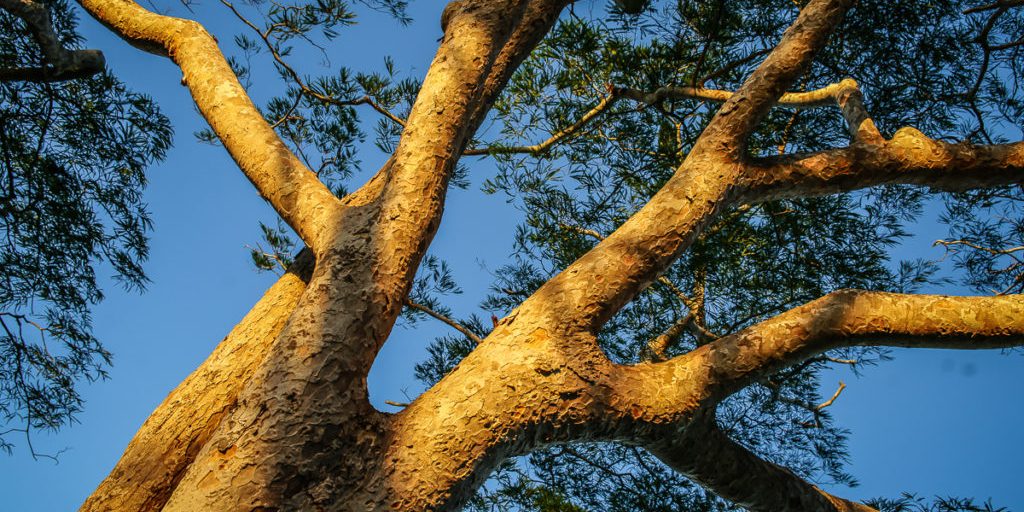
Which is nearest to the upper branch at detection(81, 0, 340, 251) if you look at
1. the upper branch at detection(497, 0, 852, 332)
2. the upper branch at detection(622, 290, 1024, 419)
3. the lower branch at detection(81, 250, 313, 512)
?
the lower branch at detection(81, 250, 313, 512)

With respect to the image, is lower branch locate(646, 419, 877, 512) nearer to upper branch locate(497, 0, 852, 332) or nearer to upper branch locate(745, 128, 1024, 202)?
upper branch locate(497, 0, 852, 332)

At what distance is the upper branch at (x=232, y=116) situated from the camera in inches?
48.3

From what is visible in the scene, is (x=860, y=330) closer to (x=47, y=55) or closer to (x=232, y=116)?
(x=232, y=116)

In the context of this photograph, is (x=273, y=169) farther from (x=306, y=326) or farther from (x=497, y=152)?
(x=497, y=152)

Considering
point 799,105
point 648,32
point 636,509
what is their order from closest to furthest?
1. point 799,105
2. point 636,509
3. point 648,32

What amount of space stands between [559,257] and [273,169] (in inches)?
51.1

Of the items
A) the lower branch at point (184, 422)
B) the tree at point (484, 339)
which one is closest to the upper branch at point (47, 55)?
the tree at point (484, 339)

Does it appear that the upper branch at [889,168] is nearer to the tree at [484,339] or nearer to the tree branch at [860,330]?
the tree at [484,339]

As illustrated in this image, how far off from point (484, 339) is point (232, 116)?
2.36 ft

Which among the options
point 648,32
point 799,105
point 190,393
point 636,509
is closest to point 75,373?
point 190,393

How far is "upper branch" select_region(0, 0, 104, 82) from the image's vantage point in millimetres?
1572

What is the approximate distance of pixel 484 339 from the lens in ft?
3.33

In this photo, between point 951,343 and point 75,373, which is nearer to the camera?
point 951,343

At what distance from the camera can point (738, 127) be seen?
125 cm
